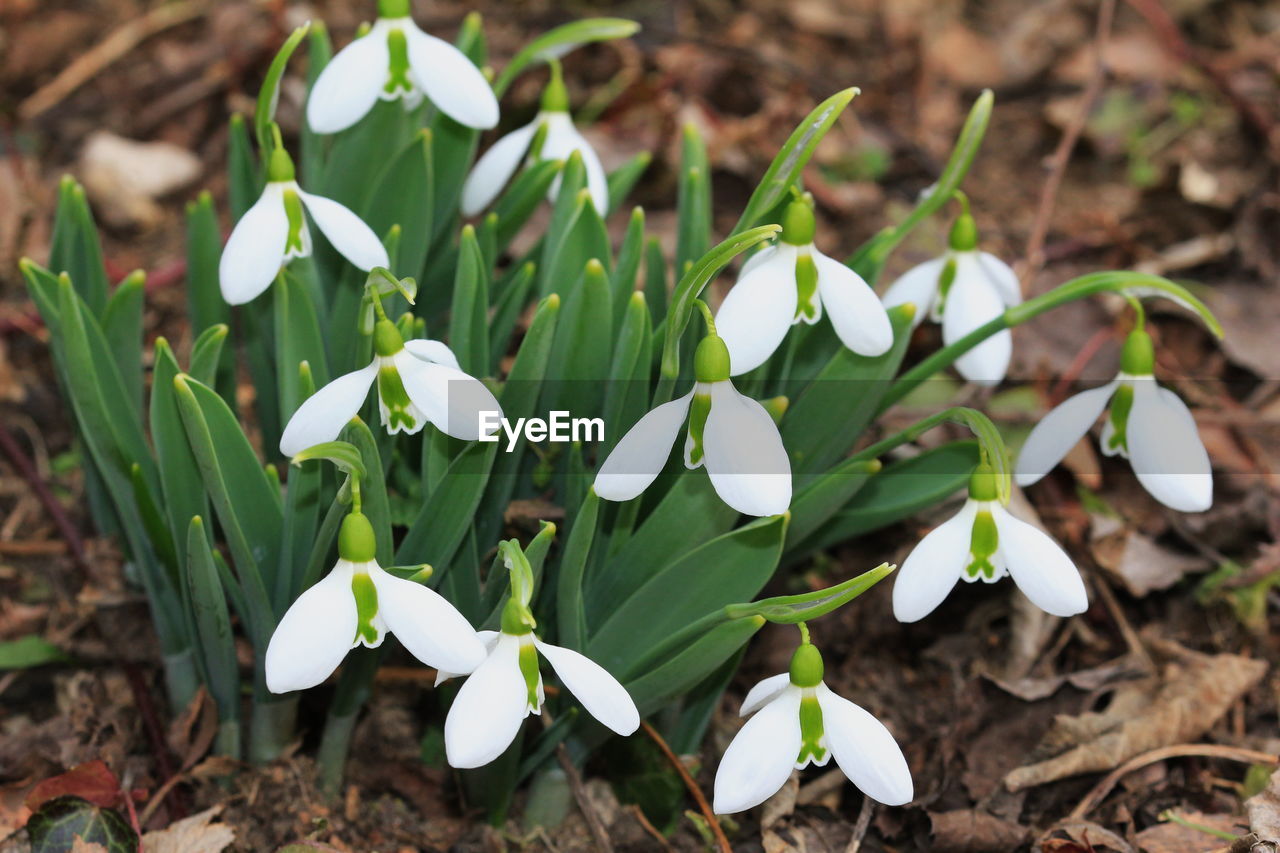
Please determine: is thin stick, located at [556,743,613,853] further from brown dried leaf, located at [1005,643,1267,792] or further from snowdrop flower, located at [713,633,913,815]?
brown dried leaf, located at [1005,643,1267,792]

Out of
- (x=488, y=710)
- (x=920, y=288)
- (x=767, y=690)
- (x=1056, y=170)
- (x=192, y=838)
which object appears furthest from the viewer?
(x=1056, y=170)

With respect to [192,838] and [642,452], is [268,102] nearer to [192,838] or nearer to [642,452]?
[642,452]

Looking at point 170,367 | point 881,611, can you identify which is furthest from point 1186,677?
point 170,367

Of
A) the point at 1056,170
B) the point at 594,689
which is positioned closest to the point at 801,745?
the point at 594,689

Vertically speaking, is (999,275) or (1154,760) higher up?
(999,275)

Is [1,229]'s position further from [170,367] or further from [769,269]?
[769,269]

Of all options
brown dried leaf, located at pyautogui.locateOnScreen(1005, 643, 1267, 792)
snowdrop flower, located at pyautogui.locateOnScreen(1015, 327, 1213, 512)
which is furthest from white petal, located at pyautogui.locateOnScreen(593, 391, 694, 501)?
brown dried leaf, located at pyautogui.locateOnScreen(1005, 643, 1267, 792)
